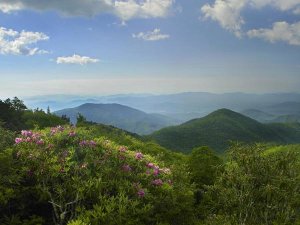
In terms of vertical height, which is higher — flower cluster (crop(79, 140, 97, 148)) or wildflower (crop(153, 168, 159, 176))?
flower cluster (crop(79, 140, 97, 148))

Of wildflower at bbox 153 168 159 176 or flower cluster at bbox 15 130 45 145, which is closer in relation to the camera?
flower cluster at bbox 15 130 45 145

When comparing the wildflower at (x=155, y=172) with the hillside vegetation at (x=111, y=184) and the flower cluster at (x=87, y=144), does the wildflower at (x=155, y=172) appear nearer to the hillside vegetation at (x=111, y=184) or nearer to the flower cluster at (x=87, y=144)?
the hillside vegetation at (x=111, y=184)

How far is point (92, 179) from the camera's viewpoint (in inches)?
643

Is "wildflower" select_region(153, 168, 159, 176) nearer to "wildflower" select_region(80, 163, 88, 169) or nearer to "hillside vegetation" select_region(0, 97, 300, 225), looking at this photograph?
"hillside vegetation" select_region(0, 97, 300, 225)

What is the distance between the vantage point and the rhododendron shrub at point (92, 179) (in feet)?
52.5

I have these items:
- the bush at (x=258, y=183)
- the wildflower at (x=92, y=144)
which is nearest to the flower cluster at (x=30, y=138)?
the wildflower at (x=92, y=144)

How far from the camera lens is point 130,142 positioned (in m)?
63.0

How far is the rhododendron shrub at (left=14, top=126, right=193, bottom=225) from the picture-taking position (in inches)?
630

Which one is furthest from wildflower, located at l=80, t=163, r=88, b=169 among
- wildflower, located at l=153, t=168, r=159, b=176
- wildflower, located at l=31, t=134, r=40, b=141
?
wildflower, located at l=153, t=168, r=159, b=176

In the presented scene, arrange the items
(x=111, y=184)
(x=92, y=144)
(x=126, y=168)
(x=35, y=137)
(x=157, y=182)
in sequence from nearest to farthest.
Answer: (x=111, y=184) → (x=126, y=168) → (x=92, y=144) → (x=35, y=137) → (x=157, y=182)

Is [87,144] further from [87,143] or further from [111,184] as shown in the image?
[111,184]

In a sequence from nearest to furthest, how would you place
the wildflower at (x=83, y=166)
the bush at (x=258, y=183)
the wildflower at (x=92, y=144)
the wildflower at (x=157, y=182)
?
the wildflower at (x=83, y=166) < the wildflower at (x=92, y=144) < the wildflower at (x=157, y=182) < the bush at (x=258, y=183)

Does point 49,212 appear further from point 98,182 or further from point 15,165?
point 98,182

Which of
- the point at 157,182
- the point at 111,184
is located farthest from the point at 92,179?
the point at 157,182
